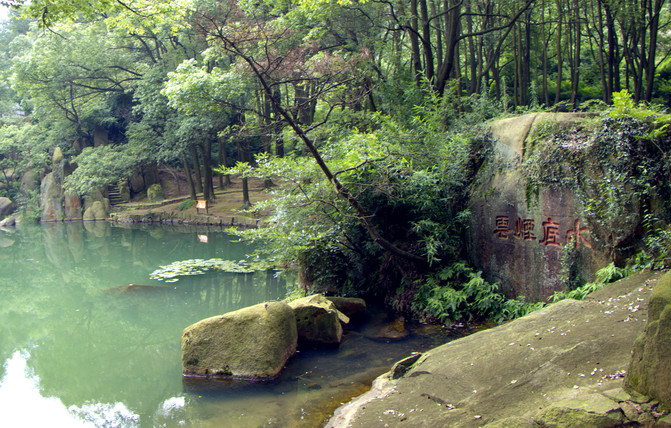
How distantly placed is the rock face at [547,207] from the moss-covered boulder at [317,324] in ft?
7.86

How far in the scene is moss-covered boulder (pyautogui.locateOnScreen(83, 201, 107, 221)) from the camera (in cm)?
2306

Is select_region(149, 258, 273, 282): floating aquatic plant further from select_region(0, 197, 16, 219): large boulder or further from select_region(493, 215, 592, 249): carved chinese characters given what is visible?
select_region(0, 197, 16, 219): large boulder

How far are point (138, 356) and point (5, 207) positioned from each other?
2284 cm

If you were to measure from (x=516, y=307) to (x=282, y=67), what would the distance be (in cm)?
Answer: 446

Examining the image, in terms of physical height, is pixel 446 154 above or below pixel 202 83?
below

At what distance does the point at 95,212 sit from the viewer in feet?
76.0

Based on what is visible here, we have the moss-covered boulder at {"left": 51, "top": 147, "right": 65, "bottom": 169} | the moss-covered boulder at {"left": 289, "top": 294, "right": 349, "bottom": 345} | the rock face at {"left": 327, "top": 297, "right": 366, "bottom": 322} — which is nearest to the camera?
the moss-covered boulder at {"left": 289, "top": 294, "right": 349, "bottom": 345}

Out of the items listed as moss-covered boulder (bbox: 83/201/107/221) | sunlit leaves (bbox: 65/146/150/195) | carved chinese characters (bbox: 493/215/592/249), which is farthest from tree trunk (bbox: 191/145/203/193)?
carved chinese characters (bbox: 493/215/592/249)

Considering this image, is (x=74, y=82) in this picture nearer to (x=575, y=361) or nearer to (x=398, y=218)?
(x=398, y=218)

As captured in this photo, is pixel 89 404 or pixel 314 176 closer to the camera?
pixel 89 404

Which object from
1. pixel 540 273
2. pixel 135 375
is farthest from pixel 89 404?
pixel 540 273

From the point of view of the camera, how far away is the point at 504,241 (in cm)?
670

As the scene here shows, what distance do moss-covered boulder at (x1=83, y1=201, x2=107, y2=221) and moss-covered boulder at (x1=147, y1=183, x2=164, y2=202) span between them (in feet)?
6.94

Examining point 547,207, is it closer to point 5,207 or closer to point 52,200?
point 52,200
